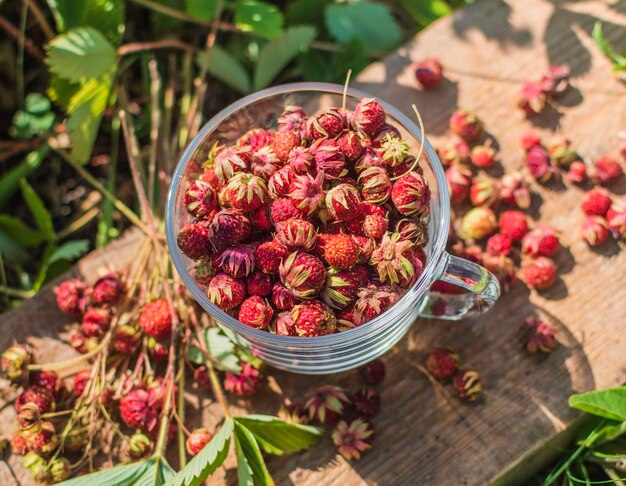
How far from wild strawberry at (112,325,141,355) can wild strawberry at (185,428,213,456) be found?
22cm

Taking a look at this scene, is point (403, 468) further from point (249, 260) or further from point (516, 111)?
point (516, 111)

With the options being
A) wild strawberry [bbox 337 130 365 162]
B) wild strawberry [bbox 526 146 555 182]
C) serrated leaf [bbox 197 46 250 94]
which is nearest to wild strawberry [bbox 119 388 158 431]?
wild strawberry [bbox 337 130 365 162]

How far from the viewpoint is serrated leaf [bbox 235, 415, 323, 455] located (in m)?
1.20

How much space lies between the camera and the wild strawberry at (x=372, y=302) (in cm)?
102

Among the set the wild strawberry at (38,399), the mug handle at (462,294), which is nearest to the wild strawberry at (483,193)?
the mug handle at (462,294)

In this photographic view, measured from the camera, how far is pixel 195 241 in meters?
1.06

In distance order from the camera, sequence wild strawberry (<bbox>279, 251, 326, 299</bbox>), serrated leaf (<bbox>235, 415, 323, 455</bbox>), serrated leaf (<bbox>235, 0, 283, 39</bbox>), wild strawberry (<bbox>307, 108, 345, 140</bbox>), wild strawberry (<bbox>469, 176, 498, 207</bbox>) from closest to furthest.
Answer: wild strawberry (<bbox>279, 251, 326, 299</bbox>) < wild strawberry (<bbox>307, 108, 345, 140</bbox>) < serrated leaf (<bbox>235, 415, 323, 455</bbox>) < wild strawberry (<bbox>469, 176, 498, 207</bbox>) < serrated leaf (<bbox>235, 0, 283, 39</bbox>)

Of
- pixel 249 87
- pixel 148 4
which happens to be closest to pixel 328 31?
pixel 249 87

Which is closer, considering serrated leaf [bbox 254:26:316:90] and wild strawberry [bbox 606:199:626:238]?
wild strawberry [bbox 606:199:626:238]

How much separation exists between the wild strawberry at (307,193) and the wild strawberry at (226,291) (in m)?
0.15

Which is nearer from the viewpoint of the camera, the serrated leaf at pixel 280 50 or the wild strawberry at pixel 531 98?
the wild strawberry at pixel 531 98

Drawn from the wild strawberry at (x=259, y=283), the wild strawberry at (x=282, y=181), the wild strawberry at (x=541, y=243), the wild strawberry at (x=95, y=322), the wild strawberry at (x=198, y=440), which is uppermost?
the wild strawberry at (x=282, y=181)

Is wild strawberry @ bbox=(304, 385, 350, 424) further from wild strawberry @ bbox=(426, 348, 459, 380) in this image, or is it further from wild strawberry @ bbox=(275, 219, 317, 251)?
wild strawberry @ bbox=(275, 219, 317, 251)

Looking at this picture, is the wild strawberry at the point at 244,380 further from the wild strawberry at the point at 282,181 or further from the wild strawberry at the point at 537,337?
the wild strawberry at the point at 537,337
